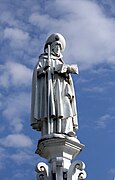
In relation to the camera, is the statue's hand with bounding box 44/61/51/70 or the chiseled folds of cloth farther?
the statue's hand with bounding box 44/61/51/70

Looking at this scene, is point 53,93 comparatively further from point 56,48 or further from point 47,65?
point 56,48

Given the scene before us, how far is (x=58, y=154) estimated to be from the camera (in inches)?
623

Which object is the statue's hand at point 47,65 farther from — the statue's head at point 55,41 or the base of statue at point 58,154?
the base of statue at point 58,154

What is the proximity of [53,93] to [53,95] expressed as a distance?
77 millimetres

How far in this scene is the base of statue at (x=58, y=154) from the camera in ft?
50.8

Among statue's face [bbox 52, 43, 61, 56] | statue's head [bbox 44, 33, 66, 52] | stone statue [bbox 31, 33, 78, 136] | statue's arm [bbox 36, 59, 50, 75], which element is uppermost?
statue's head [bbox 44, 33, 66, 52]

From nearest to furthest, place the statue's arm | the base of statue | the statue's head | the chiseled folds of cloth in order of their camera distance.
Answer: the base of statue < the chiseled folds of cloth < the statue's arm < the statue's head

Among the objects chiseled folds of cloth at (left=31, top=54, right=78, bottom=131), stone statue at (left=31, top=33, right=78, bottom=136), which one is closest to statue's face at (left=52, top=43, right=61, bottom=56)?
stone statue at (left=31, top=33, right=78, bottom=136)

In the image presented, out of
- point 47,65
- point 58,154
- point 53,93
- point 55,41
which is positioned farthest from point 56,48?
point 58,154

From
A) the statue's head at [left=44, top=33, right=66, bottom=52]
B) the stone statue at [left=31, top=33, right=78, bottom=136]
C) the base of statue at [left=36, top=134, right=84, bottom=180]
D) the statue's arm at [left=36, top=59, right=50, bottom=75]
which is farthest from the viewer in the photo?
the statue's head at [left=44, top=33, right=66, bottom=52]

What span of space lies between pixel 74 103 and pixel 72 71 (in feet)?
3.33

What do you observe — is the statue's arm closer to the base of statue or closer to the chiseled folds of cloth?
the chiseled folds of cloth

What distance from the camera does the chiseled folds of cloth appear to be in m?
16.3

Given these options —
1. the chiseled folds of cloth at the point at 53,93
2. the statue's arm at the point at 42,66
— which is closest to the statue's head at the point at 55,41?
the chiseled folds of cloth at the point at 53,93
